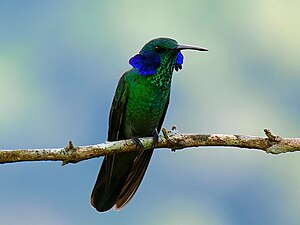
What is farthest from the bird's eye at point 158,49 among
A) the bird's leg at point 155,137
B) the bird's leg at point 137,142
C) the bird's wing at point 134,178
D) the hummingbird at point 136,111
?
the bird's leg at point 137,142

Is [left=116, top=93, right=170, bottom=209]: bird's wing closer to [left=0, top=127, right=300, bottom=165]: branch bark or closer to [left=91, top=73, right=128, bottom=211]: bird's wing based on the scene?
[left=91, top=73, right=128, bottom=211]: bird's wing

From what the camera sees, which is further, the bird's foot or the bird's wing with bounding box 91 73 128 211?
the bird's wing with bounding box 91 73 128 211

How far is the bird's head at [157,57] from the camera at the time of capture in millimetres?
3832

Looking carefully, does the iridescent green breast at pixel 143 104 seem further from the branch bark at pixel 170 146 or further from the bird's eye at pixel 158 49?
the branch bark at pixel 170 146

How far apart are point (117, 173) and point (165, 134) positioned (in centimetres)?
90

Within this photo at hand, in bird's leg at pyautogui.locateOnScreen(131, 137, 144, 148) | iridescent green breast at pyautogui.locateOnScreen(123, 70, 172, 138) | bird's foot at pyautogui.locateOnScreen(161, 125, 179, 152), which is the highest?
iridescent green breast at pyautogui.locateOnScreen(123, 70, 172, 138)

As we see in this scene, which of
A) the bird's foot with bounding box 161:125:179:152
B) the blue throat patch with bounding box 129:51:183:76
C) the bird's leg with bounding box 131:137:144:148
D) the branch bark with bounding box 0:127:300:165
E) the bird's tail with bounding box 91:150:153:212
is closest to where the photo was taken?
the branch bark with bounding box 0:127:300:165

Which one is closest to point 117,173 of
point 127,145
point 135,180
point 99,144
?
point 135,180

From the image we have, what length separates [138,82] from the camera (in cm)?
385

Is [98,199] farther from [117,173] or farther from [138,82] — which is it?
[138,82]

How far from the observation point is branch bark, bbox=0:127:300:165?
2871 millimetres

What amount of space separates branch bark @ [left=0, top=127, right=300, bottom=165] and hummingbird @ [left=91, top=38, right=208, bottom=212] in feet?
1.55

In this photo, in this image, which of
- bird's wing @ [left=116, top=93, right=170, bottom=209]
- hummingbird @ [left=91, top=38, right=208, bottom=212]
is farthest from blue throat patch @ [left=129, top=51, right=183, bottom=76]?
bird's wing @ [left=116, top=93, right=170, bottom=209]

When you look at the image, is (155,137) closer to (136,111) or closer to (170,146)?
(136,111)
